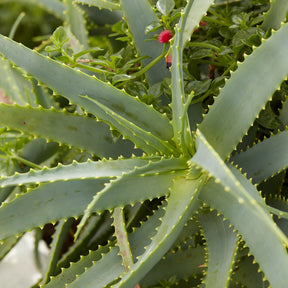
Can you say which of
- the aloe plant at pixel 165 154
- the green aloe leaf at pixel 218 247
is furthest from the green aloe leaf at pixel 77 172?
the green aloe leaf at pixel 218 247

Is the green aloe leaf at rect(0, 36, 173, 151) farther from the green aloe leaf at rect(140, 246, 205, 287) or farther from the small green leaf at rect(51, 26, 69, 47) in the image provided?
the green aloe leaf at rect(140, 246, 205, 287)

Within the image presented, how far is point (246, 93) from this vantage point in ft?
1.42

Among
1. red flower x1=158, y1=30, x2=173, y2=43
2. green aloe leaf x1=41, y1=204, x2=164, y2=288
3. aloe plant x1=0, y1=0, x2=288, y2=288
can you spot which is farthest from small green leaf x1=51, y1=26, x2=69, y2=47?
green aloe leaf x1=41, y1=204, x2=164, y2=288

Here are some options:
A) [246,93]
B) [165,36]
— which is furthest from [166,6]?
[246,93]

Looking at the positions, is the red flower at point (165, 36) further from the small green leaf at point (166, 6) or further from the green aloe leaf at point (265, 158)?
the green aloe leaf at point (265, 158)

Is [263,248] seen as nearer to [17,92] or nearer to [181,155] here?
[181,155]

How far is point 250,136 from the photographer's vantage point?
55cm

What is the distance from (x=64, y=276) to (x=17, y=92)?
270 mm

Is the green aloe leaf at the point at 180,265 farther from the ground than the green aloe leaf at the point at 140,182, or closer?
closer

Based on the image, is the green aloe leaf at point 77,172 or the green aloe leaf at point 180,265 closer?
the green aloe leaf at point 77,172

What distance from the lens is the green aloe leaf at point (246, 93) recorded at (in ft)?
1.36

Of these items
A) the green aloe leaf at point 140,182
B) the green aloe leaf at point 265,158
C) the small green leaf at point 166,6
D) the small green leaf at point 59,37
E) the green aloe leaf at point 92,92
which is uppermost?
the small green leaf at point 59,37

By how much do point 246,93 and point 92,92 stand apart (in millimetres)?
153

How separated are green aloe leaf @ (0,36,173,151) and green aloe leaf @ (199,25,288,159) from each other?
53 millimetres
